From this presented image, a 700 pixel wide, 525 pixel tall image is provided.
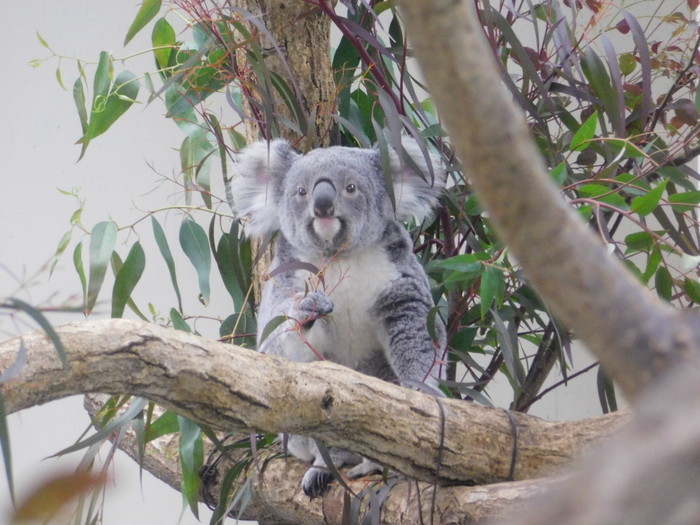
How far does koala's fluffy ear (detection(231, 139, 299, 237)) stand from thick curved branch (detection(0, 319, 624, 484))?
3.01ft

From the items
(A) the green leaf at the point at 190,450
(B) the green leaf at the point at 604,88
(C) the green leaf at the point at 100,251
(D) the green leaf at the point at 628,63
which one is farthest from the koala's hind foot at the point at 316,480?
(D) the green leaf at the point at 628,63

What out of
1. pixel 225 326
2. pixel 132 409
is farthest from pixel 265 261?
pixel 132 409

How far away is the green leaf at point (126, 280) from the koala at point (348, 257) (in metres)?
0.35

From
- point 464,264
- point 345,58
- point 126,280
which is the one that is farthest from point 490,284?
point 345,58

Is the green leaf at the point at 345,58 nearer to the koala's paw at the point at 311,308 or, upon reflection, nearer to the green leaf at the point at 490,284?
the koala's paw at the point at 311,308

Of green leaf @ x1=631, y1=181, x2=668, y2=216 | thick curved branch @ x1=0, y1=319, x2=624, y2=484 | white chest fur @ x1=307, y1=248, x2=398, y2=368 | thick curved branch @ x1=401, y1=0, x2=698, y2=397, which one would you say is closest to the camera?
thick curved branch @ x1=401, y1=0, x2=698, y2=397

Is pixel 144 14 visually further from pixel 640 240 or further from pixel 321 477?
pixel 640 240

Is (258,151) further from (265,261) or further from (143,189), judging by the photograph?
(143,189)

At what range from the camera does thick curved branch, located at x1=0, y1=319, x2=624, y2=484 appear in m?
1.15

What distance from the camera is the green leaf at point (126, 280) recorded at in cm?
204

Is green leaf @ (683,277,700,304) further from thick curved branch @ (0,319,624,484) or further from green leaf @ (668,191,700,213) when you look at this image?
thick curved branch @ (0,319,624,484)

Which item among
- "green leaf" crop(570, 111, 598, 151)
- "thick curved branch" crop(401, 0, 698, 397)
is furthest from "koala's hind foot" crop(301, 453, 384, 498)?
"thick curved branch" crop(401, 0, 698, 397)

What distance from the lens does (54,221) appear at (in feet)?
11.4

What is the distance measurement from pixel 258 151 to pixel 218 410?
1.14 m
